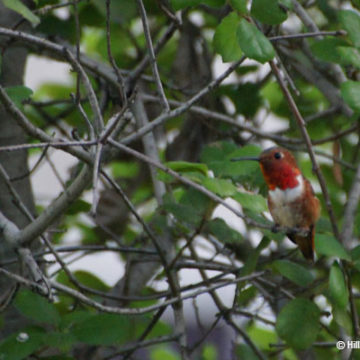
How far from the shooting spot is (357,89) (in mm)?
2125

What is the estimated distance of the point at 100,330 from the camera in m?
2.34

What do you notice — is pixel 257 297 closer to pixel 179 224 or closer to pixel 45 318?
pixel 179 224

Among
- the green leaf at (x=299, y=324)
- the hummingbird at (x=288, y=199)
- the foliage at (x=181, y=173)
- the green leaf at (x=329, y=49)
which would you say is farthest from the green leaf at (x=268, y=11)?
the green leaf at (x=299, y=324)

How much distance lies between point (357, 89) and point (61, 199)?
2.84ft

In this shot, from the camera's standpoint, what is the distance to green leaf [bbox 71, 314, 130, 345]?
231 centimetres

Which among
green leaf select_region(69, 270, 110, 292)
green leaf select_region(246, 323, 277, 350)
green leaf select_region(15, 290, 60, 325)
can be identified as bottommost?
green leaf select_region(15, 290, 60, 325)

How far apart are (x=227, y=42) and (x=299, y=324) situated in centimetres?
86

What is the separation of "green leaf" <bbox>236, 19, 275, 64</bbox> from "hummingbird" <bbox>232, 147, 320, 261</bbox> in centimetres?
64

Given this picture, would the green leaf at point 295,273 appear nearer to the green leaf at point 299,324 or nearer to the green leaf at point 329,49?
the green leaf at point 299,324

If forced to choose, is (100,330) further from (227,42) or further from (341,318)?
(227,42)

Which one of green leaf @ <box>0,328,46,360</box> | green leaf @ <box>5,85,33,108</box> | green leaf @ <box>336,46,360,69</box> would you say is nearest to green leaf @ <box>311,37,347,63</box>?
green leaf @ <box>336,46,360,69</box>

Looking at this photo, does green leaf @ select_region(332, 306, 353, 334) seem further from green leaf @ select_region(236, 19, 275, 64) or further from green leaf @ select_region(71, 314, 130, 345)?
green leaf @ select_region(236, 19, 275, 64)

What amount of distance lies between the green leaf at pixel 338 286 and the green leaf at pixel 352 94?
45 cm

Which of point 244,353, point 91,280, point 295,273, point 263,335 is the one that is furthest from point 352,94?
point 263,335
